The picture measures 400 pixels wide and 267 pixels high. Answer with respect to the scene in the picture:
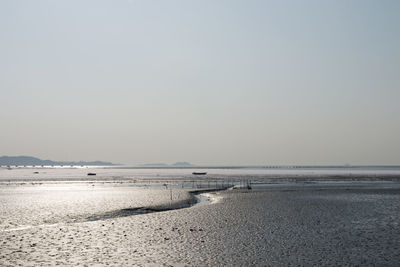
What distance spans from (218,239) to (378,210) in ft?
74.7

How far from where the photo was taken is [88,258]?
65.7 ft

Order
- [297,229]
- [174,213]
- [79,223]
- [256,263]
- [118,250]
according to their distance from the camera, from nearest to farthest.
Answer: [256,263]
[118,250]
[297,229]
[79,223]
[174,213]

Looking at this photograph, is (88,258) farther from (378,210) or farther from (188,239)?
(378,210)

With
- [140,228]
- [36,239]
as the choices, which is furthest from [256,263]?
[36,239]

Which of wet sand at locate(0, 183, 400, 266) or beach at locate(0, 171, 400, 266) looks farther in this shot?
beach at locate(0, 171, 400, 266)

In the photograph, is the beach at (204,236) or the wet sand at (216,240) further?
the beach at (204,236)

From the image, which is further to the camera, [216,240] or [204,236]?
[204,236]

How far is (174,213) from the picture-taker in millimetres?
38281

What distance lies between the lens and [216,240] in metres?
25.0

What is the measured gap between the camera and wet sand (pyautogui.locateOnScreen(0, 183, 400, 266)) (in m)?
20.0

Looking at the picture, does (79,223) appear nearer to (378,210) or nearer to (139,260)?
(139,260)

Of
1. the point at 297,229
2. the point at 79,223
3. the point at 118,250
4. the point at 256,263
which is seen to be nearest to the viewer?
the point at 256,263

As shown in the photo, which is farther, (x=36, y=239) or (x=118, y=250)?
(x=36, y=239)

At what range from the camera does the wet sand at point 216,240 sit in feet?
65.6
